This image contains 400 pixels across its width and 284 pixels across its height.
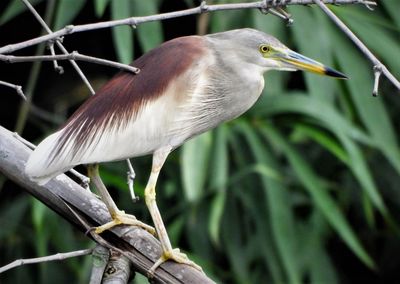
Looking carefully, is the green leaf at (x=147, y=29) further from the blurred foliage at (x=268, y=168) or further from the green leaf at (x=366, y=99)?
the green leaf at (x=366, y=99)

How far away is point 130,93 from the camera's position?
1895 mm

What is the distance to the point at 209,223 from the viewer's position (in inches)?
139

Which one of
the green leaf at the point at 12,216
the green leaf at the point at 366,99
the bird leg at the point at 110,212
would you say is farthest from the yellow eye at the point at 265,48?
the green leaf at the point at 12,216

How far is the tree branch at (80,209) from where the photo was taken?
1.90 m

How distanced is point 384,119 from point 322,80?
23cm

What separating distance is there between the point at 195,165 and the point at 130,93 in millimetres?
1293

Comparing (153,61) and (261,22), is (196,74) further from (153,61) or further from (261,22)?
(261,22)

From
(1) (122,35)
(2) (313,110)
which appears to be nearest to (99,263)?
(1) (122,35)

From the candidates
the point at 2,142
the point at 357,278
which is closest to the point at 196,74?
the point at 2,142

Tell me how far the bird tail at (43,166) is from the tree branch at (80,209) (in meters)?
0.08

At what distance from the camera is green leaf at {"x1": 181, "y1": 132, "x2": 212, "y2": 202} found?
10.2 ft

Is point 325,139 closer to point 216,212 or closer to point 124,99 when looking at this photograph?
point 216,212

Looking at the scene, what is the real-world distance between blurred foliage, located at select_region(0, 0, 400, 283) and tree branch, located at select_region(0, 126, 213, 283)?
1.12 meters

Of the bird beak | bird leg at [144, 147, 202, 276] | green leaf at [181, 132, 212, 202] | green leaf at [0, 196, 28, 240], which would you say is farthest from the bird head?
green leaf at [0, 196, 28, 240]
